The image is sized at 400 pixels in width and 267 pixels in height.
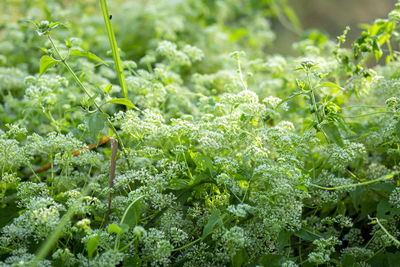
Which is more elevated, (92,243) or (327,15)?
(327,15)

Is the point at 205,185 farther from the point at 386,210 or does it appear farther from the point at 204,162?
the point at 386,210

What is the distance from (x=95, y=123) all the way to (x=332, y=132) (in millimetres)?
651

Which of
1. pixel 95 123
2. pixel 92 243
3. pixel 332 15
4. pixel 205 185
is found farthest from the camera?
pixel 332 15

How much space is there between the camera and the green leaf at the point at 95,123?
0.99m

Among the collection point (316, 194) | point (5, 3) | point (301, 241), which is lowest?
point (301, 241)

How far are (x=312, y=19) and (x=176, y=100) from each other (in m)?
2.88

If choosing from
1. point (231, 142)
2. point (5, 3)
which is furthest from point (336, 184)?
point (5, 3)

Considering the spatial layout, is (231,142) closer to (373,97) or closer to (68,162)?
(68,162)

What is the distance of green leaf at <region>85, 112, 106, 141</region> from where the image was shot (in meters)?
0.99

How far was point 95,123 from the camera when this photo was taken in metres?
1.00

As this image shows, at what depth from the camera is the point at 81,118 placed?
4.61ft

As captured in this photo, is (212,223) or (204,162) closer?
(212,223)

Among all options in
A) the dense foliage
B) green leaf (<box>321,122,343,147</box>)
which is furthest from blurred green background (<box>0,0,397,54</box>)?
green leaf (<box>321,122,343,147</box>)

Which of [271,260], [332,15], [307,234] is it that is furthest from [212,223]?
[332,15]
